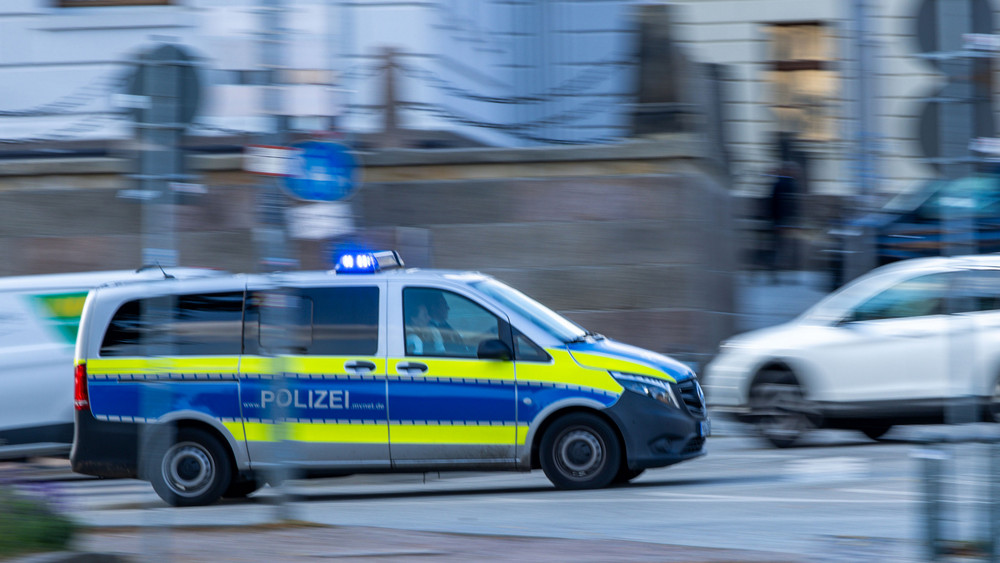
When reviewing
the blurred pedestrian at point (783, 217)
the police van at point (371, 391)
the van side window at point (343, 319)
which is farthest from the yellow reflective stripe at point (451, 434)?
the blurred pedestrian at point (783, 217)

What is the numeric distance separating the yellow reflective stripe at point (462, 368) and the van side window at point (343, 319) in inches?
11.5

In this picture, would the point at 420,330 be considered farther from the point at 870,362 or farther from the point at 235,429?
the point at 870,362

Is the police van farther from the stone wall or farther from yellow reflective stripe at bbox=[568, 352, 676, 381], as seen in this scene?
the stone wall

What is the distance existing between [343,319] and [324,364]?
0.34 m

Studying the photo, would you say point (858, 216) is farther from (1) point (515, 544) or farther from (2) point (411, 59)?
Result: (1) point (515, 544)

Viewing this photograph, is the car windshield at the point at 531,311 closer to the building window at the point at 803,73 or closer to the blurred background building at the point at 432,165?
the blurred background building at the point at 432,165

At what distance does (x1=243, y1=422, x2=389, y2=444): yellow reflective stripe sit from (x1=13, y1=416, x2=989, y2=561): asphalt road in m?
0.38

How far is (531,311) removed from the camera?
10.4 m

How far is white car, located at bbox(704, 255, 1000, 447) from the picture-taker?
11.9 meters

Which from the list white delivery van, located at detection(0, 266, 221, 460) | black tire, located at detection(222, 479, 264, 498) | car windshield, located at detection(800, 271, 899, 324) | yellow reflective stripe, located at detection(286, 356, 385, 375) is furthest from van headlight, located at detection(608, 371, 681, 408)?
white delivery van, located at detection(0, 266, 221, 460)

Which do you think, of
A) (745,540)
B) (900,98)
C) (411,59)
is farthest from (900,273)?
(900,98)

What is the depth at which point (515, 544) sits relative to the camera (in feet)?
24.9

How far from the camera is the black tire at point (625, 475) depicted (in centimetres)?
1044

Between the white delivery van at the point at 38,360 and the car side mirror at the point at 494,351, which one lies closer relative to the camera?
the car side mirror at the point at 494,351
